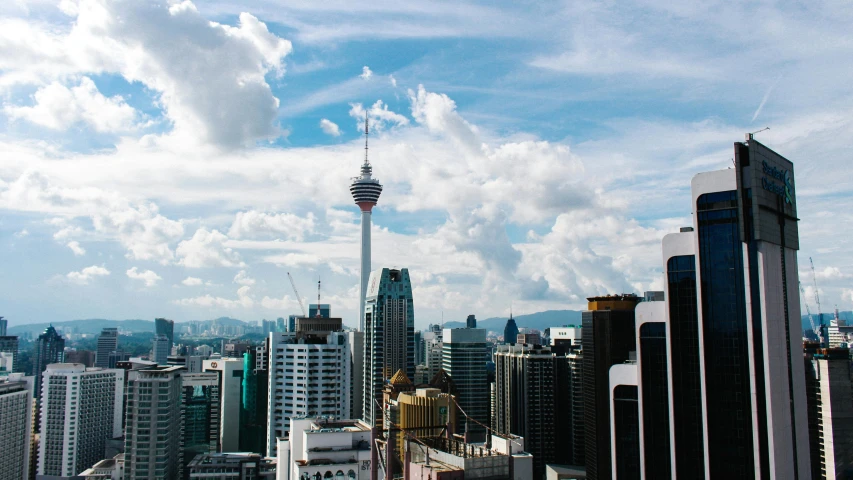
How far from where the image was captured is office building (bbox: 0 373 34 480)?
119062 mm

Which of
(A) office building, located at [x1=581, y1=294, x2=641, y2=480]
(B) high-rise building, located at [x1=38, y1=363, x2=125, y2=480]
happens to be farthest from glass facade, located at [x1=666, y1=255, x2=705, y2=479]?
(B) high-rise building, located at [x1=38, y1=363, x2=125, y2=480]

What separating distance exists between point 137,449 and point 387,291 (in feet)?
262

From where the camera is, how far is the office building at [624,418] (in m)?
60.4

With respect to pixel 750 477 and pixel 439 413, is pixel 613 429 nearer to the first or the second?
pixel 750 477

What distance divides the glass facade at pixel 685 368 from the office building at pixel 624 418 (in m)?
5.72

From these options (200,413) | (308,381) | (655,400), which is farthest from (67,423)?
(655,400)

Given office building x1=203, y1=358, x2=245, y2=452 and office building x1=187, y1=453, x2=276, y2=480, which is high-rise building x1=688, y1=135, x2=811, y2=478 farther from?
office building x1=203, y1=358, x2=245, y2=452

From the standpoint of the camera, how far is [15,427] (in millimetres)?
123000

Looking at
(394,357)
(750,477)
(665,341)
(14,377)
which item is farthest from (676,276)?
(14,377)

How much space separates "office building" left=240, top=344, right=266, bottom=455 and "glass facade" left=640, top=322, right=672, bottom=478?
131 m

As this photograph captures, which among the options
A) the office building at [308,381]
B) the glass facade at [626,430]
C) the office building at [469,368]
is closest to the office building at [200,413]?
the office building at [308,381]

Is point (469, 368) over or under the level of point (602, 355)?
under

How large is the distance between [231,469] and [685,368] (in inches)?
3151

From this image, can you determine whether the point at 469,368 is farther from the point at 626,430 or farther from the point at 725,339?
the point at 725,339
